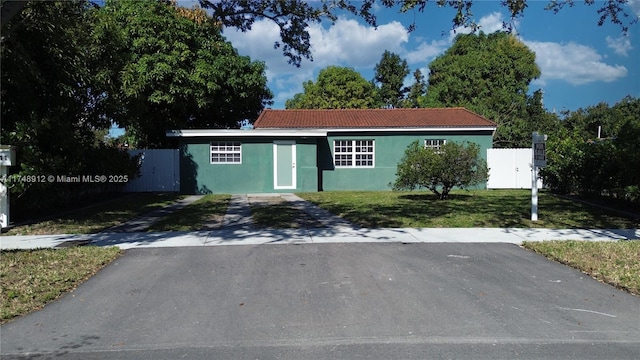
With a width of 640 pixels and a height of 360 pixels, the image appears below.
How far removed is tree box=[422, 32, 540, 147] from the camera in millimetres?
36688

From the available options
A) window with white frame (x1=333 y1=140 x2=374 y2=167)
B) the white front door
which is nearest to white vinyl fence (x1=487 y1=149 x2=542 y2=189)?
window with white frame (x1=333 y1=140 x2=374 y2=167)

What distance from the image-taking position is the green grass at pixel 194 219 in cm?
1030

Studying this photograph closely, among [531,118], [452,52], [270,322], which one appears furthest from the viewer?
[452,52]

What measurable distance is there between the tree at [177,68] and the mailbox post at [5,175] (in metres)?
7.22

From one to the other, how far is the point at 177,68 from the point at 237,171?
6590 millimetres

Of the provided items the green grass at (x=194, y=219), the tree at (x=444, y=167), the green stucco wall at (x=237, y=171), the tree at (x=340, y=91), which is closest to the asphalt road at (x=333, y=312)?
the green grass at (x=194, y=219)

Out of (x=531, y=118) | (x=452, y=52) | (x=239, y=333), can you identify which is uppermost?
(x=452, y=52)

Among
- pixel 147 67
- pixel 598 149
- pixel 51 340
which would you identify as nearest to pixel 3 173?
pixel 51 340

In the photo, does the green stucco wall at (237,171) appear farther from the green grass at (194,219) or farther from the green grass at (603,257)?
the green grass at (603,257)

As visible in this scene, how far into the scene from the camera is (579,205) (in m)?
14.5

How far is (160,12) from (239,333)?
74.9 ft

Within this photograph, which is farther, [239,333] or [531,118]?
[531,118]

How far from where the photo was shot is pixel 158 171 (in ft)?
71.6

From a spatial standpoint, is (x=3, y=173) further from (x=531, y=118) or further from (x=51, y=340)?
(x=531, y=118)
